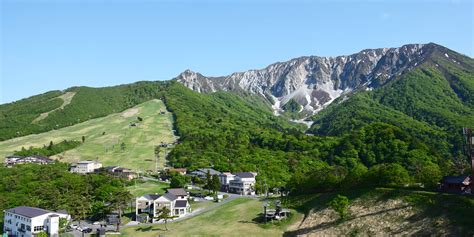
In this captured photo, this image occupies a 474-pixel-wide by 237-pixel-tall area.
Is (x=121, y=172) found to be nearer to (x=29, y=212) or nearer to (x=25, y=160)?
(x=25, y=160)

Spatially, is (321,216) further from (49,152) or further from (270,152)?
(49,152)

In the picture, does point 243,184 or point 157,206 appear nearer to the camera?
point 157,206

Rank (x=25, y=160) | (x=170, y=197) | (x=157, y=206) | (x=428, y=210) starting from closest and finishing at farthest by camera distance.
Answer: (x=428, y=210)
(x=157, y=206)
(x=170, y=197)
(x=25, y=160)

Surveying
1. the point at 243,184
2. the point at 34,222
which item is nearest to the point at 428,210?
the point at 243,184

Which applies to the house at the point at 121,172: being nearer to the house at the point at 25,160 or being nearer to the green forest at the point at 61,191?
the green forest at the point at 61,191

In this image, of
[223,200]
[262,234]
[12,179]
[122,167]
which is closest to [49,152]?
[122,167]

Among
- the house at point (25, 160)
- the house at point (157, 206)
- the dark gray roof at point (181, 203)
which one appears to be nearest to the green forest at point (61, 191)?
the house at point (157, 206)

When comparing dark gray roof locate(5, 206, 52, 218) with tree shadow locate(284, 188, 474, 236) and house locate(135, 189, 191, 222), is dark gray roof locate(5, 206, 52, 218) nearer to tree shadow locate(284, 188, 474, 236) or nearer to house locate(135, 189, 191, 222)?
house locate(135, 189, 191, 222)
